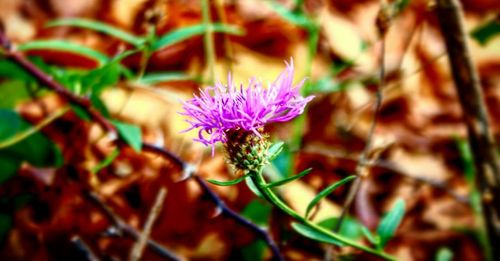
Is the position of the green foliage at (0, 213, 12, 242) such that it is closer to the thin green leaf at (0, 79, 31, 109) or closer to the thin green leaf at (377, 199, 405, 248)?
the thin green leaf at (0, 79, 31, 109)

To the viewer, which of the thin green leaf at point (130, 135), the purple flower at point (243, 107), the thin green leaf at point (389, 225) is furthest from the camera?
the thin green leaf at point (130, 135)

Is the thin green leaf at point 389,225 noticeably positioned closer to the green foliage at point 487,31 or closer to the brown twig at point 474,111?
the brown twig at point 474,111

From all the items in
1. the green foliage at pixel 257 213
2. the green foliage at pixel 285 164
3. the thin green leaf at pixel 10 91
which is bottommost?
the green foliage at pixel 257 213

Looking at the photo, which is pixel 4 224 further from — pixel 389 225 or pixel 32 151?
pixel 389 225

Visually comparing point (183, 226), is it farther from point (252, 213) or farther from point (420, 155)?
point (420, 155)

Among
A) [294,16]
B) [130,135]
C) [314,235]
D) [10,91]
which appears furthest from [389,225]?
[10,91]

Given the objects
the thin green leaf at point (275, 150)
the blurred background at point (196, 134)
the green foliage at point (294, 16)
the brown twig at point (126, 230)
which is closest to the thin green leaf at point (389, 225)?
the blurred background at point (196, 134)
